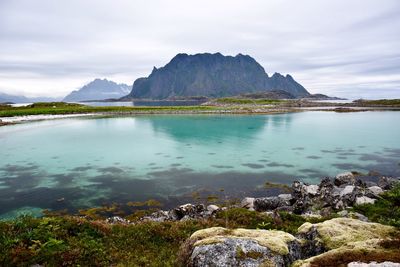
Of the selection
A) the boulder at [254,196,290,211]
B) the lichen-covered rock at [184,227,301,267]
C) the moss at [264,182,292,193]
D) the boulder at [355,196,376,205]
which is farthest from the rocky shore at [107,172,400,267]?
the moss at [264,182,292,193]

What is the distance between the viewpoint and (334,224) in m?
11.4

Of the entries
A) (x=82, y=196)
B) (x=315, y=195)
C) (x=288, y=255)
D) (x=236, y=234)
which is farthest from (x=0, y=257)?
(x=315, y=195)

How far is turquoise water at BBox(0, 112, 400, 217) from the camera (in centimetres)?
2969

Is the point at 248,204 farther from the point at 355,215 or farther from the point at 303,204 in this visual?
the point at 355,215

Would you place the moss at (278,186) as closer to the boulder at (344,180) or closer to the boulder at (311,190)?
the boulder at (311,190)

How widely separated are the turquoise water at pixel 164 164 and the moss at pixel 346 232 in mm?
17915

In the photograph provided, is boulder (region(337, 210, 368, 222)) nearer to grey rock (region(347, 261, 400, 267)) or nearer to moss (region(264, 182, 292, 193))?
moss (region(264, 182, 292, 193))

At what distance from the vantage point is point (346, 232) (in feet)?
35.1

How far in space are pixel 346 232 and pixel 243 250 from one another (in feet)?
14.5

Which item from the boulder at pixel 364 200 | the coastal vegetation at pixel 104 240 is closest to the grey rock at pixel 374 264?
the coastal vegetation at pixel 104 240

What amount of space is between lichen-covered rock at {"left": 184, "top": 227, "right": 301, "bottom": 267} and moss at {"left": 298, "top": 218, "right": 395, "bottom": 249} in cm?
123

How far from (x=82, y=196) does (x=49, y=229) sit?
15.9 metres

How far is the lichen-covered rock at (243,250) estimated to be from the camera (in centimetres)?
892

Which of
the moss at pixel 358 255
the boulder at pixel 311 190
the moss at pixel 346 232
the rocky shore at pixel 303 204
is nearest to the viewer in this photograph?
the moss at pixel 358 255
